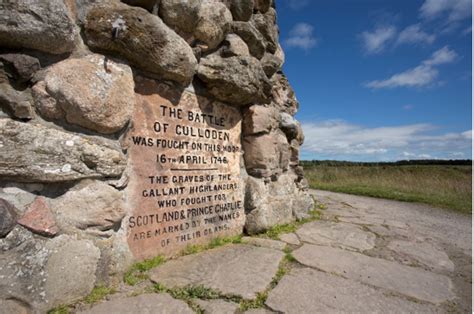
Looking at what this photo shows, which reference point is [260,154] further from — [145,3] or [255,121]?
[145,3]

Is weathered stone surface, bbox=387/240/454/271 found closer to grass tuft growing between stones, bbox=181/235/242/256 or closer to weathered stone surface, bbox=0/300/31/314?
grass tuft growing between stones, bbox=181/235/242/256

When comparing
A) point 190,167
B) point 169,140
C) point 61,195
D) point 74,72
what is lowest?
point 61,195

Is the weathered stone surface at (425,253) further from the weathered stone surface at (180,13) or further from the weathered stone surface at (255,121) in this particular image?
the weathered stone surface at (180,13)

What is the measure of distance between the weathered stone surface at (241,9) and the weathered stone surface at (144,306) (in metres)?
2.37

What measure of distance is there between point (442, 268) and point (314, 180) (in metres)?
8.66

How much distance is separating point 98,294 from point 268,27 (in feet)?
9.29

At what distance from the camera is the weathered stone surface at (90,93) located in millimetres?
1388

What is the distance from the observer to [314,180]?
1072 centimetres

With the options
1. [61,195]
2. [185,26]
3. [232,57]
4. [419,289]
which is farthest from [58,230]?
[419,289]

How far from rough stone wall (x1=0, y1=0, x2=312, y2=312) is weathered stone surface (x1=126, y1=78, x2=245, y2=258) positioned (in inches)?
4.3

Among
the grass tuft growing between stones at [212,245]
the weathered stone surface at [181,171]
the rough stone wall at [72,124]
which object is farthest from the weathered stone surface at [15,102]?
the grass tuft growing between stones at [212,245]

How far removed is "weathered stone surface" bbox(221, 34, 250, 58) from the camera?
8.00 feet

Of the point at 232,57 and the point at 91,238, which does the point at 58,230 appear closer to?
the point at 91,238

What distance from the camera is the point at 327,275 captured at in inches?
72.9
